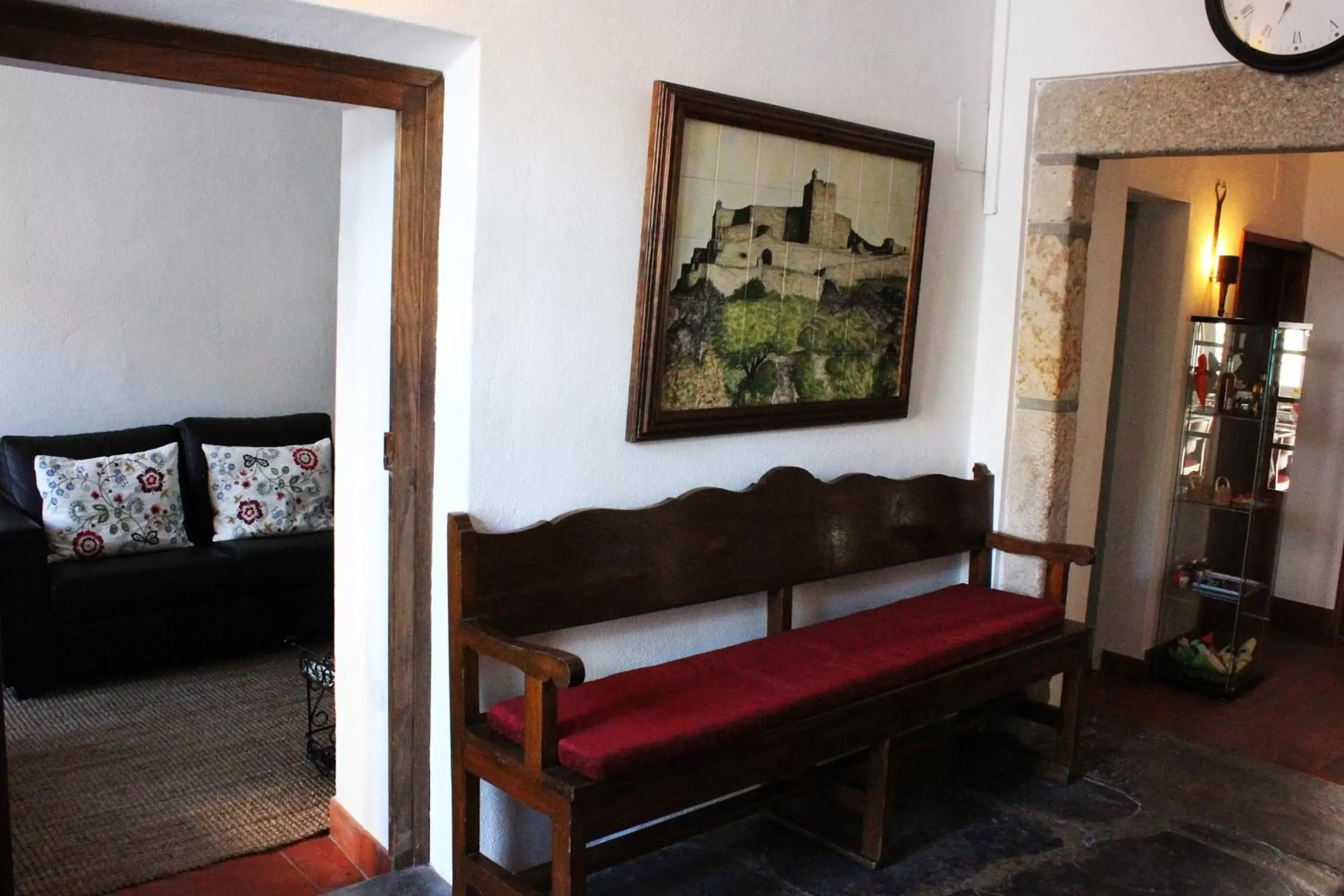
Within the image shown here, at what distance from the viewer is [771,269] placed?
3100 mm

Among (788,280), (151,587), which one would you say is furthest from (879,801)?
(151,587)

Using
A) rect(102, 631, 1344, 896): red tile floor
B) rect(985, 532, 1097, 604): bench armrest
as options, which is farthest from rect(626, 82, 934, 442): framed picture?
rect(102, 631, 1344, 896): red tile floor

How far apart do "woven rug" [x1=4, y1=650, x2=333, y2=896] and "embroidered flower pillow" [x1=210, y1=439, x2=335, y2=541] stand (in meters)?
0.64

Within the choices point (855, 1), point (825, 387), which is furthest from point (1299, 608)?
point (855, 1)

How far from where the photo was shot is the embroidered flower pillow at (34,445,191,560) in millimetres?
4477

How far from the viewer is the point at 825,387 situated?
3.33m

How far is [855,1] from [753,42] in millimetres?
457

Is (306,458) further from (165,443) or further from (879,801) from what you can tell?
(879,801)

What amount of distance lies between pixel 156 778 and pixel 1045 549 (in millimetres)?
2831

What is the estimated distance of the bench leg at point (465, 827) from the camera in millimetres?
2559

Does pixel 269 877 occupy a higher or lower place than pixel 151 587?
lower

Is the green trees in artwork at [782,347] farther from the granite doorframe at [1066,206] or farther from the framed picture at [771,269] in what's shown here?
the granite doorframe at [1066,206]

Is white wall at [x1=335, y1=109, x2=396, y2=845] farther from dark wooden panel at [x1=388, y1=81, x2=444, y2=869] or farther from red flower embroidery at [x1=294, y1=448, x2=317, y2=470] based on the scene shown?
red flower embroidery at [x1=294, y1=448, x2=317, y2=470]

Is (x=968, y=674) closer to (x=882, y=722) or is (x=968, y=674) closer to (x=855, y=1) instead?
(x=882, y=722)
